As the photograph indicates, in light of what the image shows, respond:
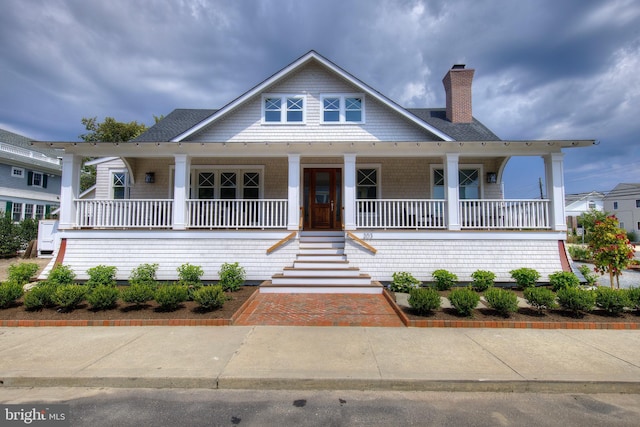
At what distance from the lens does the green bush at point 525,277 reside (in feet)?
28.0

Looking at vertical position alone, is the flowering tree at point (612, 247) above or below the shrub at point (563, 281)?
above

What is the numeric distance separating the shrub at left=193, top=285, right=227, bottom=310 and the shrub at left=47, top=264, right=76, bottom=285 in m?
4.61

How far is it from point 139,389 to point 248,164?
9.20m

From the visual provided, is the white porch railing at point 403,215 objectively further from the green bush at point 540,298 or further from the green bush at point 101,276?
the green bush at point 101,276

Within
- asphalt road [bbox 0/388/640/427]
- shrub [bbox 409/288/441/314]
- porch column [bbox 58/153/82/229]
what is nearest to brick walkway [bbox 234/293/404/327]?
shrub [bbox 409/288/441/314]

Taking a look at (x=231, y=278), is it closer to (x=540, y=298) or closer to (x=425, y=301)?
(x=425, y=301)

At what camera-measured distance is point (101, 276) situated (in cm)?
854

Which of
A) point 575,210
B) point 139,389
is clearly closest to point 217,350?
point 139,389

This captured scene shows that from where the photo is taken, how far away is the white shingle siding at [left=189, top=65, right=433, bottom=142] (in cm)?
1140

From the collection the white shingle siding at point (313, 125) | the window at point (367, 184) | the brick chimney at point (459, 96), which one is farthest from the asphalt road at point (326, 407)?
the brick chimney at point (459, 96)

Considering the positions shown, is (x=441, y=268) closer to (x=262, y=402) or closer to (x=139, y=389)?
(x=262, y=402)

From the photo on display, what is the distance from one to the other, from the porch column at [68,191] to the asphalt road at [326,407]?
737cm

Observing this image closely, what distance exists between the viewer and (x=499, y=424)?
9.98ft

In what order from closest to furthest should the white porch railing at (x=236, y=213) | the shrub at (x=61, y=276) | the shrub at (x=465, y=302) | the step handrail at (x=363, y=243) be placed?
the shrub at (x=465, y=302)
the shrub at (x=61, y=276)
the step handrail at (x=363, y=243)
the white porch railing at (x=236, y=213)
